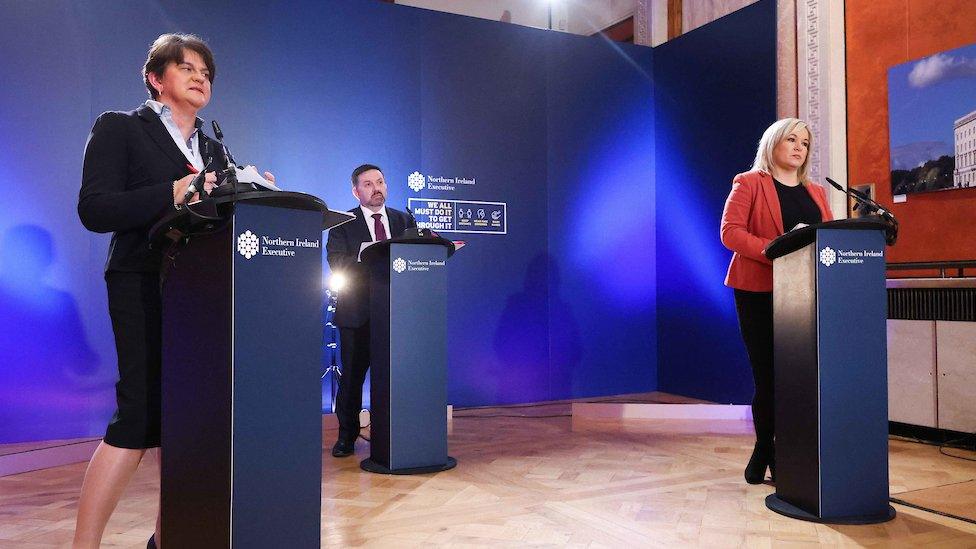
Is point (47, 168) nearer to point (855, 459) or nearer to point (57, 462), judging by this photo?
point (57, 462)

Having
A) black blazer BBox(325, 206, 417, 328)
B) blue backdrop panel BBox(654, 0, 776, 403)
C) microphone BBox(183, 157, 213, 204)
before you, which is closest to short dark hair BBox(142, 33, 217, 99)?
microphone BBox(183, 157, 213, 204)

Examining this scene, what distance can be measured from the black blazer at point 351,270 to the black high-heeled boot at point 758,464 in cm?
205

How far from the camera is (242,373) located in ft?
5.17

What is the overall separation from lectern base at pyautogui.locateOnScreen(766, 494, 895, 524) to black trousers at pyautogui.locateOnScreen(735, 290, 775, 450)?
0.40m

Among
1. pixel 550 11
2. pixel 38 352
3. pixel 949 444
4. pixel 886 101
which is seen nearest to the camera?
pixel 949 444

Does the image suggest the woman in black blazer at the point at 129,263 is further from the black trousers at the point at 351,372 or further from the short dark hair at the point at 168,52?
the black trousers at the point at 351,372

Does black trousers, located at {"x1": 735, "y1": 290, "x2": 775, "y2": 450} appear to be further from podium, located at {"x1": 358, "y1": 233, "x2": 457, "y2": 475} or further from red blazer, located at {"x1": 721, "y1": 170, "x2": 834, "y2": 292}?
podium, located at {"x1": 358, "y1": 233, "x2": 457, "y2": 475}

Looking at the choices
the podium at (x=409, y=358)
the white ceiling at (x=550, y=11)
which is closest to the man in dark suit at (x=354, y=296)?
the podium at (x=409, y=358)

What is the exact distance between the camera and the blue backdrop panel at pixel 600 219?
6121 mm

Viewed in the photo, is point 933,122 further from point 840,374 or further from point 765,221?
point 840,374

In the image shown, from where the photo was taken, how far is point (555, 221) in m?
6.11

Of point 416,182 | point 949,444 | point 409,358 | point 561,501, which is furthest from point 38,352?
point 949,444

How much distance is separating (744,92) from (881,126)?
108 centimetres

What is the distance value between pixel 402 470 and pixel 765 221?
2.00 m
